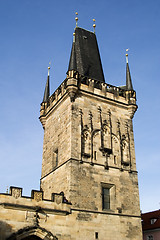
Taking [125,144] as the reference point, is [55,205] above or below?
below

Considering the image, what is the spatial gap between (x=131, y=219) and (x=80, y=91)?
7.89 meters

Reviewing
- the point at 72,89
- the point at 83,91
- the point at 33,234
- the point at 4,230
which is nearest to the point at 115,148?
the point at 83,91

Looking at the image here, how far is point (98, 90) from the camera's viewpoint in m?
18.1

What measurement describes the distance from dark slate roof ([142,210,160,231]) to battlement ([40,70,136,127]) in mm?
11379

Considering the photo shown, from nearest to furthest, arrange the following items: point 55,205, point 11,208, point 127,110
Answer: point 11,208 → point 55,205 → point 127,110

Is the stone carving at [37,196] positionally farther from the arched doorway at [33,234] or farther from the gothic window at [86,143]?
the gothic window at [86,143]

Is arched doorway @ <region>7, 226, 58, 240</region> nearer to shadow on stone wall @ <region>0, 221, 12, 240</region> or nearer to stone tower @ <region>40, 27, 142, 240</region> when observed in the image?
shadow on stone wall @ <region>0, 221, 12, 240</region>

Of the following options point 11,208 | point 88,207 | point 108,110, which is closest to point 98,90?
point 108,110

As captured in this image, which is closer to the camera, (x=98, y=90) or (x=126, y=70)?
(x=98, y=90)

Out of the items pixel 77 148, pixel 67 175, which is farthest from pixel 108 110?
pixel 67 175

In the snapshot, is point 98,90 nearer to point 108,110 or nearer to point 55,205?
point 108,110

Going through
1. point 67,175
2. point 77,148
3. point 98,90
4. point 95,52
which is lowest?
point 67,175

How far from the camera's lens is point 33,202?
1310 centimetres

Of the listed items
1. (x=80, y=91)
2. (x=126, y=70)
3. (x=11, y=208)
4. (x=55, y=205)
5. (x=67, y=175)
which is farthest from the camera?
(x=126, y=70)
